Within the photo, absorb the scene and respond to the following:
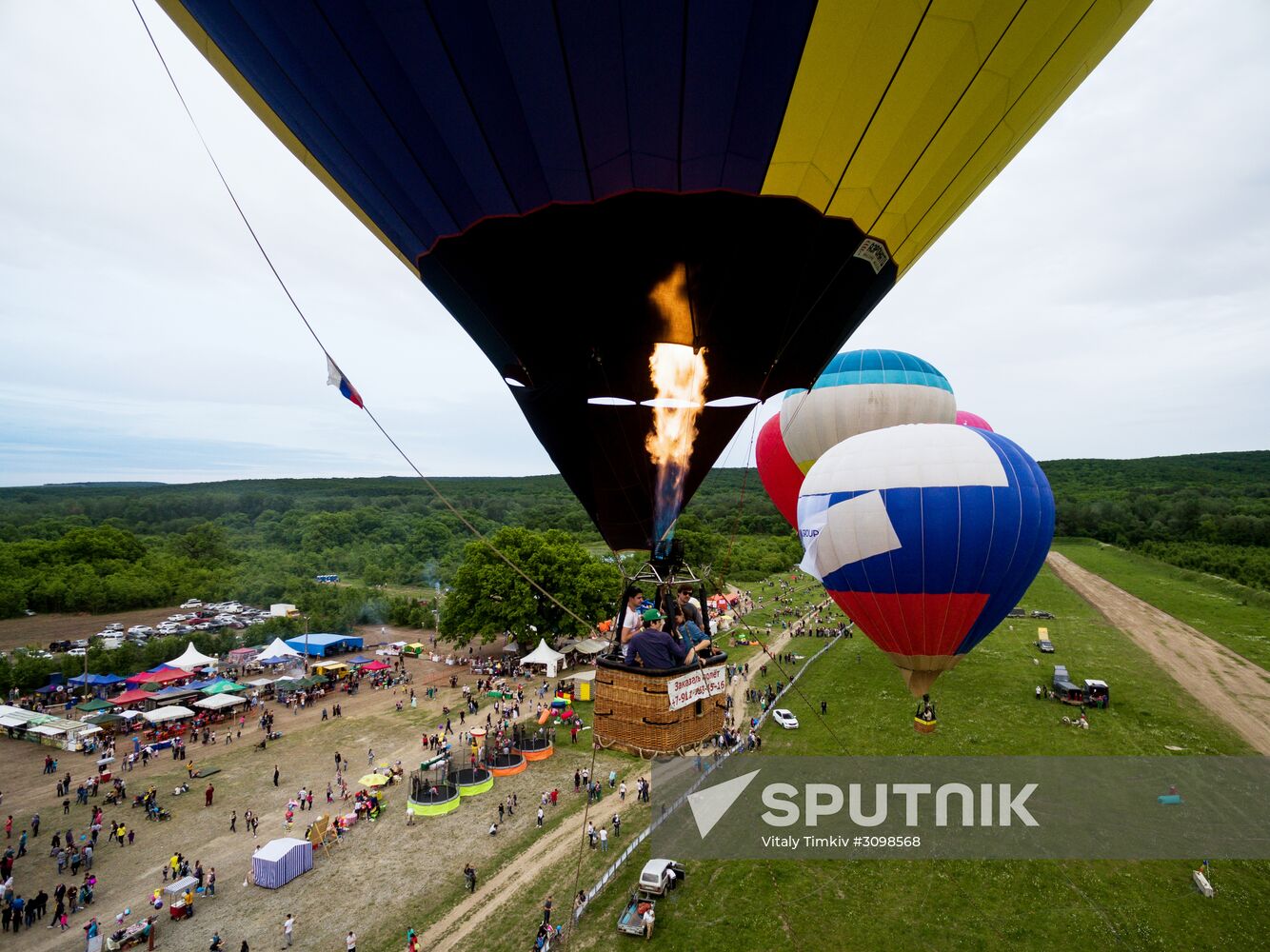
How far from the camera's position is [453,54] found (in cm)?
392

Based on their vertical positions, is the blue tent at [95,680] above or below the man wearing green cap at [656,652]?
below

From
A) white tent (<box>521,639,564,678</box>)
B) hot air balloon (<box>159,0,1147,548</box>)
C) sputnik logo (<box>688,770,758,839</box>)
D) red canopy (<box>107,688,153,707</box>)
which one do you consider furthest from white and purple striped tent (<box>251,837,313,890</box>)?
red canopy (<box>107,688,153,707</box>)

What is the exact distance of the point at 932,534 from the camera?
10.2 m

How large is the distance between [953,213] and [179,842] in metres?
16.6

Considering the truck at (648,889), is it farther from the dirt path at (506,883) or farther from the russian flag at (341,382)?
the russian flag at (341,382)

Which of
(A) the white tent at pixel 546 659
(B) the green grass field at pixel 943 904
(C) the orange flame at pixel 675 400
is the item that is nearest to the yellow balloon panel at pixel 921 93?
(C) the orange flame at pixel 675 400

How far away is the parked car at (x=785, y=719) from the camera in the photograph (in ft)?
53.2

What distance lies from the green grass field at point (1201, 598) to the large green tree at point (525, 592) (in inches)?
888

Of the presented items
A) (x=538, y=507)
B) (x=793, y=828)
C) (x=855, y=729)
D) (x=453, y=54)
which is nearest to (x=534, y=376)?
(x=453, y=54)

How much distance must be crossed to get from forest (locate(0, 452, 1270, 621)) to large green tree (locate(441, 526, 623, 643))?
296 centimetres

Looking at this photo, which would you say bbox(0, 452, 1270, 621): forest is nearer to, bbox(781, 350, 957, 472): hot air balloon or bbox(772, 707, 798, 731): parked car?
bbox(781, 350, 957, 472): hot air balloon

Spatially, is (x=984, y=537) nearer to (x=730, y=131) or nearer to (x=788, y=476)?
(x=788, y=476)

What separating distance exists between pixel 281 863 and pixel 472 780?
4307mm

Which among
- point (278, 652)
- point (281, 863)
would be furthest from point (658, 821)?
point (278, 652)
